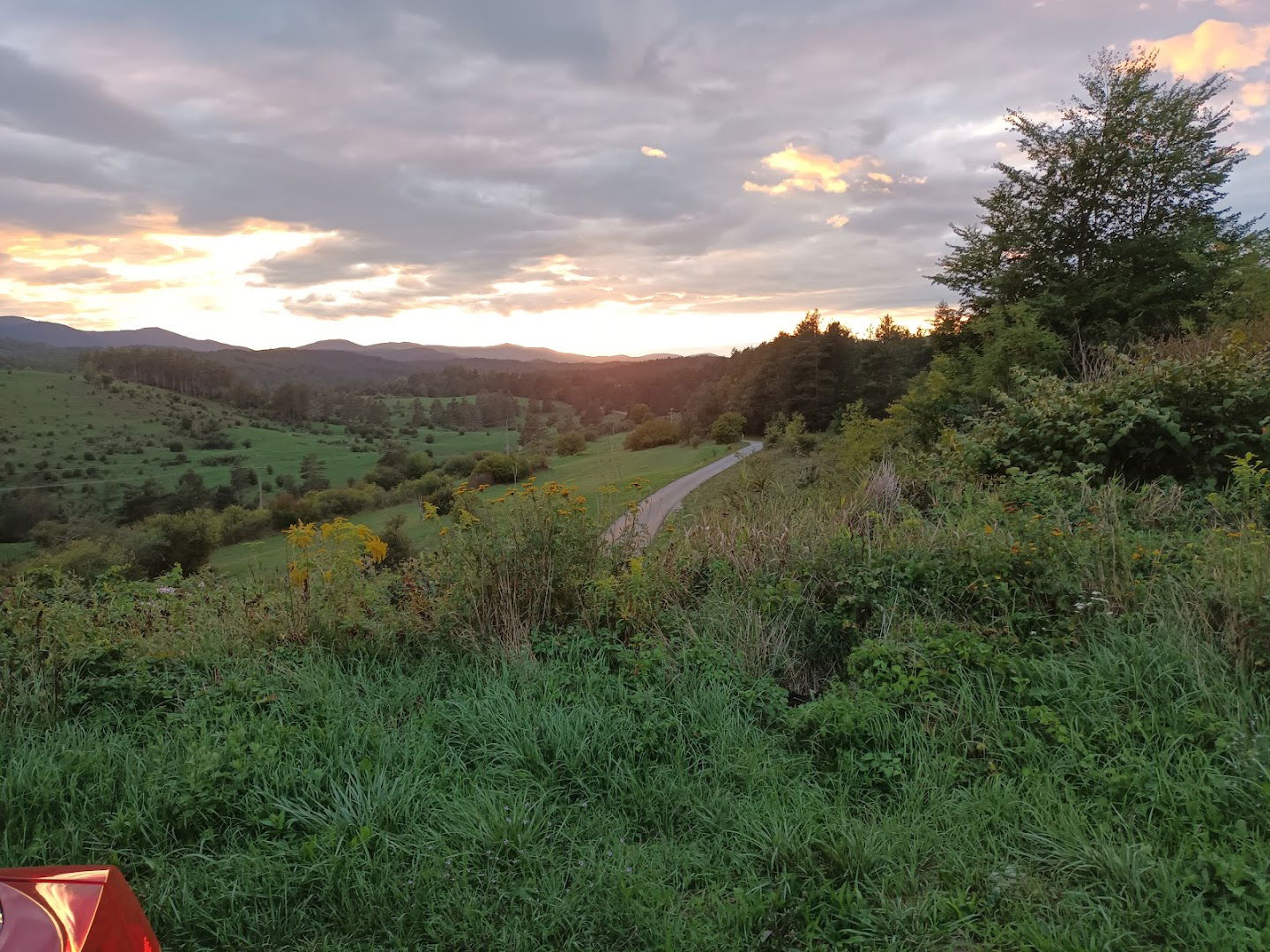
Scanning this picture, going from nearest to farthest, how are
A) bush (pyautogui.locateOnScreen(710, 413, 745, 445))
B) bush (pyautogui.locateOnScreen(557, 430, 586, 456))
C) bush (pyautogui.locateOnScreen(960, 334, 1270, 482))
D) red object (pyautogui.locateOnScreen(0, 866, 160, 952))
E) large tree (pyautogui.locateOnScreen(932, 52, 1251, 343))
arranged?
1. red object (pyautogui.locateOnScreen(0, 866, 160, 952))
2. bush (pyautogui.locateOnScreen(960, 334, 1270, 482))
3. bush (pyautogui.locateOnScreen(557, 430, 586, 456))
4. large tree (pyautogui.locateOnScreen(932, 52, 1251, 343))
5. bush (pyautogui.locateOnScreen(710, 413, 745, 445))

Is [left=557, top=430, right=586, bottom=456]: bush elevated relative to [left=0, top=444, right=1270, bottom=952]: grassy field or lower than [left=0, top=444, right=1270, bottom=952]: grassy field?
elevated

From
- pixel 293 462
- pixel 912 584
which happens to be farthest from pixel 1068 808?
pixel 293 462

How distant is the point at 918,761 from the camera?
2.89m

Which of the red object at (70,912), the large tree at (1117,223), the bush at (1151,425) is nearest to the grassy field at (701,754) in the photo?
the red object at (70,912)

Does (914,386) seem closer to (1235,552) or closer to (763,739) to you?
(1235,552)

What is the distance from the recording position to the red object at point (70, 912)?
1237 mm

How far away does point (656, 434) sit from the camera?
137ft

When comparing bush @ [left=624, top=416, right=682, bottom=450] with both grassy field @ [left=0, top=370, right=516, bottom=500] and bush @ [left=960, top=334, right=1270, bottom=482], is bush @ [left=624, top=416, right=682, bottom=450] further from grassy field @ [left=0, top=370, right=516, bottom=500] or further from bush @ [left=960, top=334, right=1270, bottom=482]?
bush @ [left=960, top=334, right=1270, bottom=482]

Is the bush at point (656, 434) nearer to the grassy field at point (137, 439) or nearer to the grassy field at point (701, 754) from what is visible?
the grassy field at point (137, 439)

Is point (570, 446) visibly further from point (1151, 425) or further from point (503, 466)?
point (1151, 425)

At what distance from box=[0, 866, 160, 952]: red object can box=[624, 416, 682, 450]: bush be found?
1444 inches

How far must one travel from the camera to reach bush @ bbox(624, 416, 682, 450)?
39088 millimetres

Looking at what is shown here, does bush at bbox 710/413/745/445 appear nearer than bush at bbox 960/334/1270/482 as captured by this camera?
No

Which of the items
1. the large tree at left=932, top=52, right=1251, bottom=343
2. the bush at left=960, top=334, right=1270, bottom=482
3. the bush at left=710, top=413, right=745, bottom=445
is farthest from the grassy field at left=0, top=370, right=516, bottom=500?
the bush at left=960, top=334, right=1270, bottom=482
